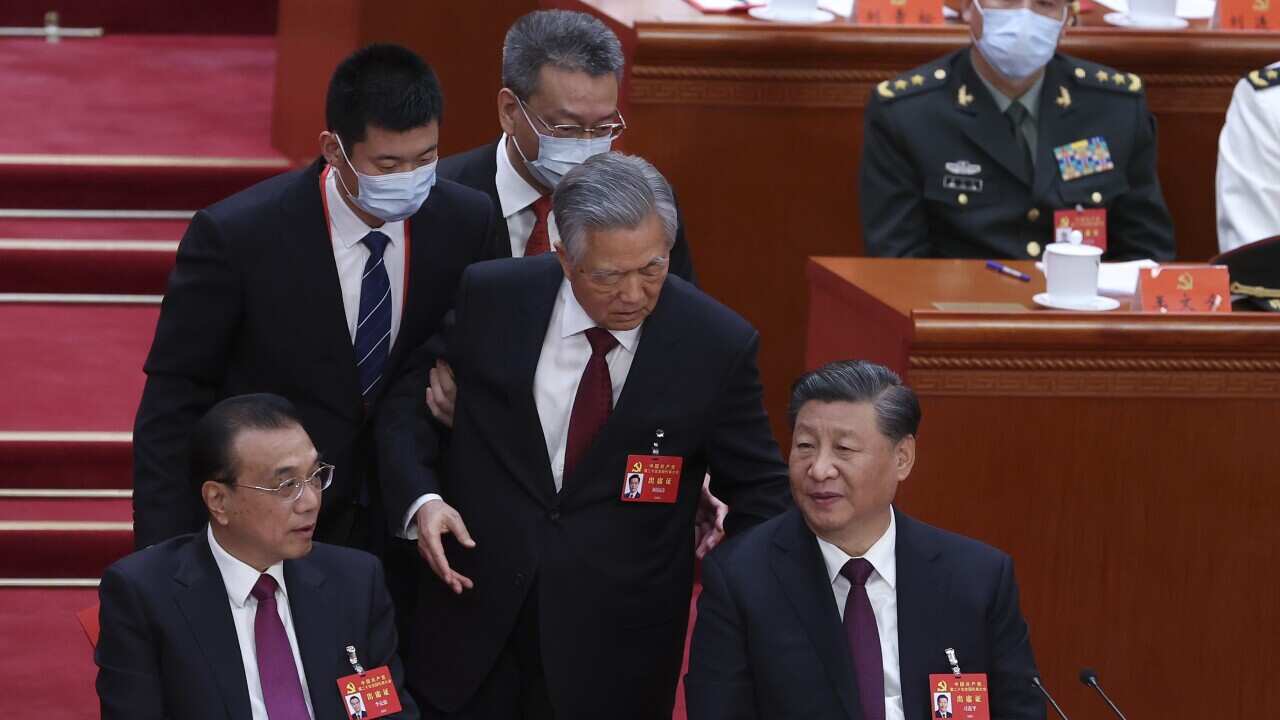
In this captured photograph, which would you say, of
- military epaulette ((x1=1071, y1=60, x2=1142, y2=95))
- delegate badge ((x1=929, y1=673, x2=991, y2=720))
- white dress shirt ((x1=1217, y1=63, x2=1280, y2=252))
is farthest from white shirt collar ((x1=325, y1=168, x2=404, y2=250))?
white dress shirt ((x1=1217, y1=63, x2=1280, y2=252))

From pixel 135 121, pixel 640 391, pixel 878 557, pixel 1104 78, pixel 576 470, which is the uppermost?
pixel 135 121

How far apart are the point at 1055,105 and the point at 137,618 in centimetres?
211

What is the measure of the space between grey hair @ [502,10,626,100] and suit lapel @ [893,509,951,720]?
843 millimetres

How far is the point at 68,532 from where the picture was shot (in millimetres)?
3818

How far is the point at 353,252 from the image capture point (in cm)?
268

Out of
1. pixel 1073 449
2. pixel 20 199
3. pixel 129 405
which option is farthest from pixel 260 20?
pixel 1073 449

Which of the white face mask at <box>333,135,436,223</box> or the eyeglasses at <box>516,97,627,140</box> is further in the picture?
the eyeglasses at <box>516,97,627,140</box>

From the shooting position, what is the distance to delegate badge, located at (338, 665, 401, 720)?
2461 millimetres

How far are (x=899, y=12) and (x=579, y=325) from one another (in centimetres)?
189

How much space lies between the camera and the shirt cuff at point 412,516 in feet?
8.25

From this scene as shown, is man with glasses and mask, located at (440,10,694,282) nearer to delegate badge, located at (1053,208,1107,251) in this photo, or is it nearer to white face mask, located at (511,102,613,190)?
white face mask, located at (511,102,613,190)

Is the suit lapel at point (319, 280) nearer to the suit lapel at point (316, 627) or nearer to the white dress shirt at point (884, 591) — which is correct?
the suit lapel at point (316, 627)

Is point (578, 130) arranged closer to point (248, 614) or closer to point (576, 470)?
point (576, 470)

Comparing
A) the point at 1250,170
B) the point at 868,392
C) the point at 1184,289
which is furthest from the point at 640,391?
the point at 1250,170
